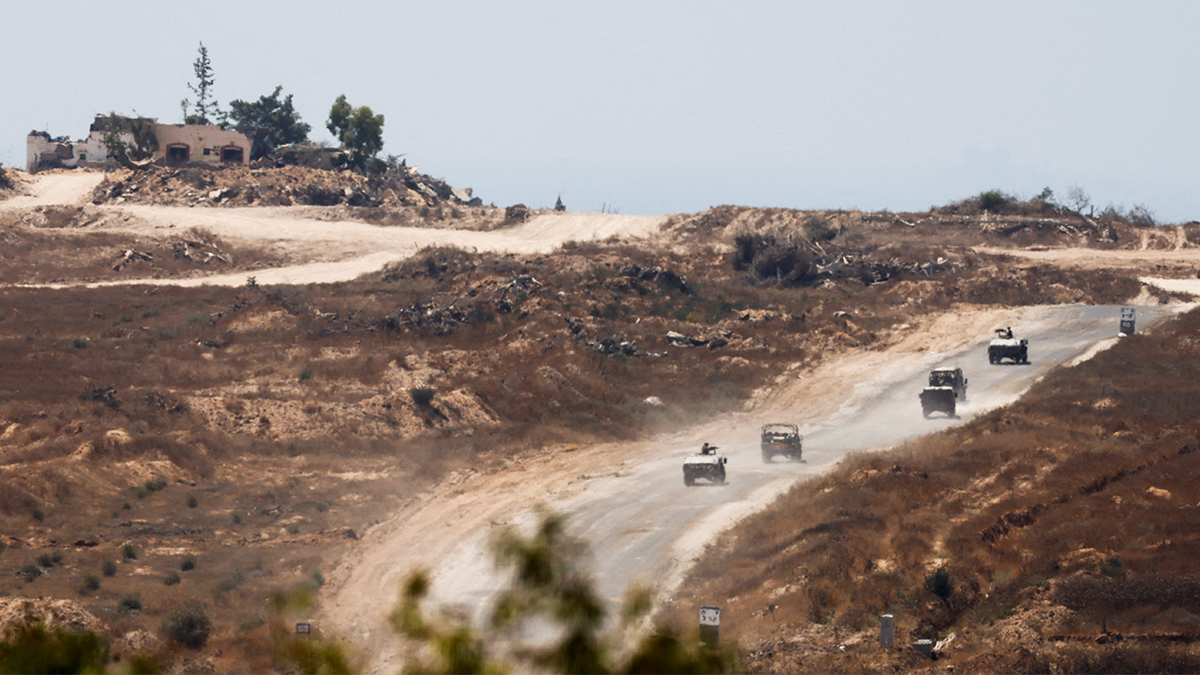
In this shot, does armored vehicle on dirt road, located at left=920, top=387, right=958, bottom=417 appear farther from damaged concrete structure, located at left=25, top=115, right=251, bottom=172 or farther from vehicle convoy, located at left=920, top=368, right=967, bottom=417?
damaged concrete structure, located at left=25, top=115, right=251, bottom=172

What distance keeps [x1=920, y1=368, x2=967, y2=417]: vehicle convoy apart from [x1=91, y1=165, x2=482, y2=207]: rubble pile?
75648 mm

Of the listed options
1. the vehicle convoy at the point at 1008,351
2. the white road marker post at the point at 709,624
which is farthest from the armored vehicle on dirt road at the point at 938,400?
the white road marker post at the point at 709,624

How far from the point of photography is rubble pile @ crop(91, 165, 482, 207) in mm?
105812

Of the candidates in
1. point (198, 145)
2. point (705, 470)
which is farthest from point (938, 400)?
point (198, 145)

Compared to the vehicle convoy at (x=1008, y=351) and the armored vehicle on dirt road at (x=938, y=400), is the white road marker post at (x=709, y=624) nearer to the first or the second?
the armored vehicle on dirt road at (x=938, y=400)

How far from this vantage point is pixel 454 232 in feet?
326

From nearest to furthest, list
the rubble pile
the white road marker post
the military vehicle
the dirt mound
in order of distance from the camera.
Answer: the white road marker post → the dirt mound → the military vehicle → the rubble pile

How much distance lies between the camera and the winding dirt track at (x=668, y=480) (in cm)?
2777

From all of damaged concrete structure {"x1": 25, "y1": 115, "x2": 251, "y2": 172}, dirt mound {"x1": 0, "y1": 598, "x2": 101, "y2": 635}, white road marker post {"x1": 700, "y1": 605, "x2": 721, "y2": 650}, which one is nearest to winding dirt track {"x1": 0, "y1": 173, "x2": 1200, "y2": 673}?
dirt mound {"x1": 0, "y1": 598, "x2": 101, "y2": 635}

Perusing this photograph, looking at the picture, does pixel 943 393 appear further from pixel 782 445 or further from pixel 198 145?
pixel 198 145

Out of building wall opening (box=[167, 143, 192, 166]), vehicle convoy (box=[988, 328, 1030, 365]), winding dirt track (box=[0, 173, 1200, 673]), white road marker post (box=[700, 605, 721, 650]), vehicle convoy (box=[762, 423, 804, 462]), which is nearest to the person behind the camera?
white road marker post (box=[700, 605, 721, 650])

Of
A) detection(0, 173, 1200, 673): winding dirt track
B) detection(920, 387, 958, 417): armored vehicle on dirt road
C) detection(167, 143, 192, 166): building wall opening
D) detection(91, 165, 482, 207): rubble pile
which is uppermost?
detection(167, 143, 192, 166): building wall opening

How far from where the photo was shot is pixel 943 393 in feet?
141

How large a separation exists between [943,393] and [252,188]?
8130 centimetres
